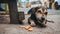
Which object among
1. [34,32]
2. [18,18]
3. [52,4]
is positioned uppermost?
[52,4]

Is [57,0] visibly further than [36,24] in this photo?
Yes

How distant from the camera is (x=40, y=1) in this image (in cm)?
412

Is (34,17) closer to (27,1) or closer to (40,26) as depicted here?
(40,26)

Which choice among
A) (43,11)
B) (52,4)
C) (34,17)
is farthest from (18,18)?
(52,4)

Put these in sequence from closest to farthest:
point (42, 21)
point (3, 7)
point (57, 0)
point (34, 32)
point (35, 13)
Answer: point (34, 32) < point (42, 21) < point (35, 13) < point (3, 7) < point (57, 0)

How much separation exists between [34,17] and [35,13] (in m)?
0.08

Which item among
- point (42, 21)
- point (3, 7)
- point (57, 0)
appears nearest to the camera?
point (42, 21)

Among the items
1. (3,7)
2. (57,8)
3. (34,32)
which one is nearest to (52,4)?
(57,8)

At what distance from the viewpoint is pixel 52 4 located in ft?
13.9

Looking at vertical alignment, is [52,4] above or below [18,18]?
above

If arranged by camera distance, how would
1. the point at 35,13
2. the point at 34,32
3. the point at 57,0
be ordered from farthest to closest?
the point at 57,0, the point at 35,13, the point at 34,32

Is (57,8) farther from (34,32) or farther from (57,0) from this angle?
(34,32)

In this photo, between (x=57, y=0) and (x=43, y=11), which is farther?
(x=57, y=0)

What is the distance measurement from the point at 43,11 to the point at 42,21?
0.20 metres
